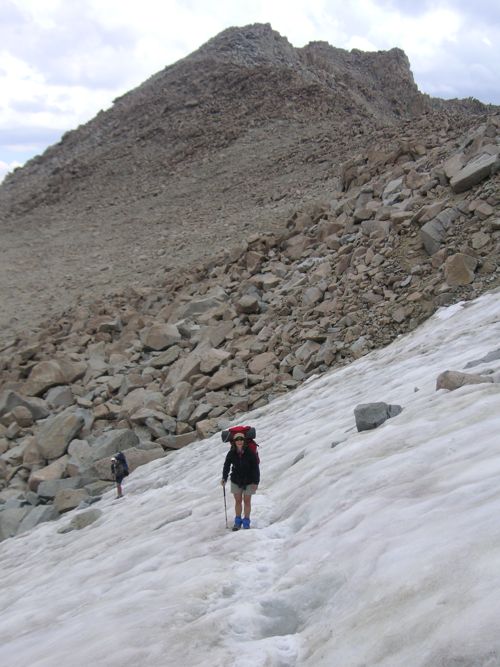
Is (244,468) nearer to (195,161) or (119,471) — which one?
(119,471)

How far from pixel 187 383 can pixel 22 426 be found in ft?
14.3

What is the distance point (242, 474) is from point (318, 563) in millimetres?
2017

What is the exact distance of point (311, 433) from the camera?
8648 millimetres

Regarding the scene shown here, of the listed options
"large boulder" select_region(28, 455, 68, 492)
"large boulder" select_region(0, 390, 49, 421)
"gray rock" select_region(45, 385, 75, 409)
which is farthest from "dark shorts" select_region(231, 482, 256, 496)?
"large boulder" select_region(0, 390, 49, 421)

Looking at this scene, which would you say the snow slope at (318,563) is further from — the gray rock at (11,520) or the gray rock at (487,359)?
the gray rock at (11,520)

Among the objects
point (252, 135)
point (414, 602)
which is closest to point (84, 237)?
point (252, 135)

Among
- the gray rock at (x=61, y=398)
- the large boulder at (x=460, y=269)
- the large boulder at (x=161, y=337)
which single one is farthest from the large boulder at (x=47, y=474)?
the large boulder at (x=460, y=269)

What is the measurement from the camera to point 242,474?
6.51 meters

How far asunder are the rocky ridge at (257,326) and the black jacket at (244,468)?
5.38m

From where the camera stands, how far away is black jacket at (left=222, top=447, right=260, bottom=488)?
21.2 ft

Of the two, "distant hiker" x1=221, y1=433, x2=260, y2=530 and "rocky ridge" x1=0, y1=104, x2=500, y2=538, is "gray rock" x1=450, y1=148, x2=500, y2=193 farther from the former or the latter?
"distant hiker" x1=221, y1=433, x2=260, y2=530

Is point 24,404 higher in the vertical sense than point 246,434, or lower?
higher

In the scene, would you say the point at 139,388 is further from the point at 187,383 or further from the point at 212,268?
the point at 212,268

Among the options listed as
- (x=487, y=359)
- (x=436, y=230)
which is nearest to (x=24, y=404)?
(x=436, y=230)
